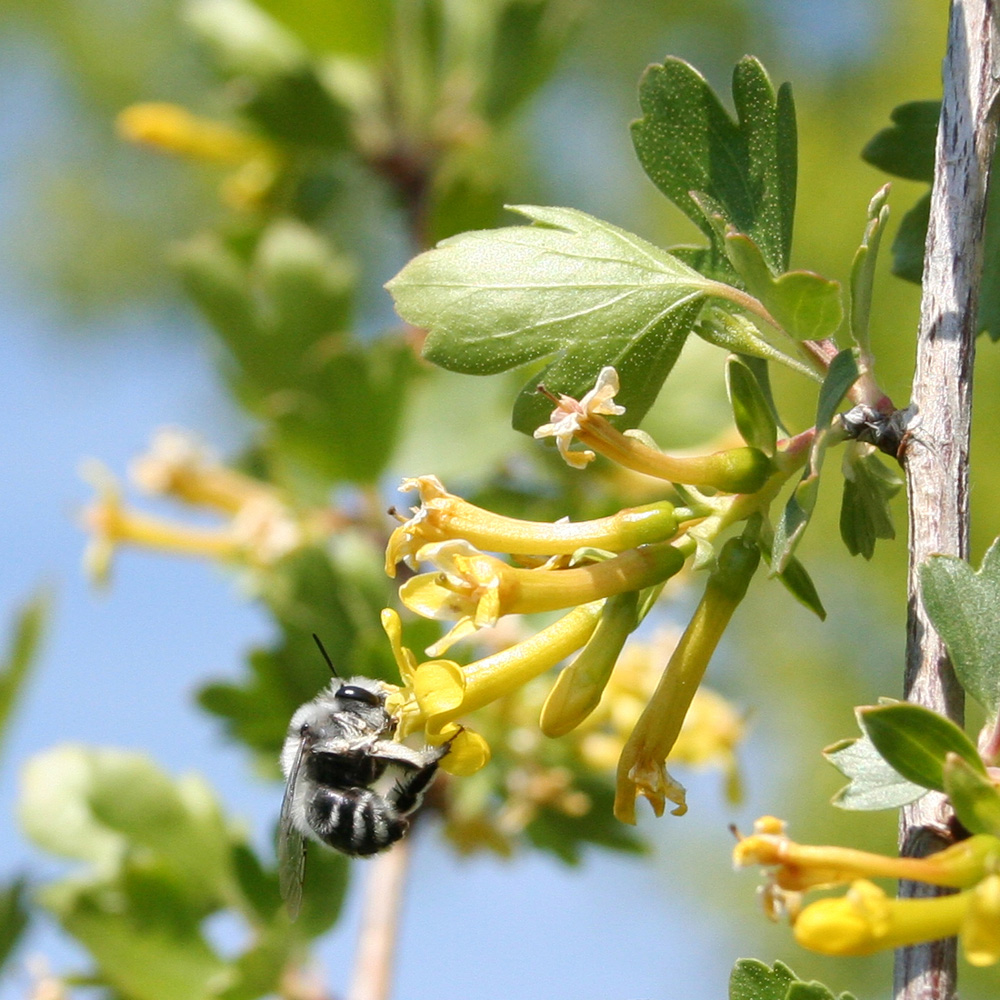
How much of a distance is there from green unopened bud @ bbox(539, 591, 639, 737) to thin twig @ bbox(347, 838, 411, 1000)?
995 mm

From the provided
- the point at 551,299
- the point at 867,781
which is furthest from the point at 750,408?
the point at 867,781

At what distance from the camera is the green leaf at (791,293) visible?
2.94ft

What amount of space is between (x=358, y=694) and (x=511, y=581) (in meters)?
0.77

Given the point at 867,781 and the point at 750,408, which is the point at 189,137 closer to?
the point at 750,408

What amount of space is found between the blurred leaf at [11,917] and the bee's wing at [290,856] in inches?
20.6

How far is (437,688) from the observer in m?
0.87

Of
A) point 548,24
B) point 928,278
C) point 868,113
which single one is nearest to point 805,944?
point 928,278

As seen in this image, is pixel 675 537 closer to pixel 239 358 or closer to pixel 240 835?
pixel 240 835

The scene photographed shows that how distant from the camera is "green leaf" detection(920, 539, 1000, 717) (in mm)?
823

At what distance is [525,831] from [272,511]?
2.15 feet

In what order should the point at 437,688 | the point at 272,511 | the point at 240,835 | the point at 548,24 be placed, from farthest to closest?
the point at 548,24 < the point at 272,511 < the point at 240,835 < the point at 437,688

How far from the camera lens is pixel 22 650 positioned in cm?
199

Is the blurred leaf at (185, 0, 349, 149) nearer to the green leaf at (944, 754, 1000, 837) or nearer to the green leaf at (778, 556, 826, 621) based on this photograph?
the green leaf at (778, 556, 826, 621)

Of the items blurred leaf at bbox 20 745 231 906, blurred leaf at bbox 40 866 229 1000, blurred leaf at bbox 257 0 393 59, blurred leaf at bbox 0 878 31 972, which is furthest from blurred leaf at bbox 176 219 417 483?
blurred leaf at bbox 0 878 31 972
